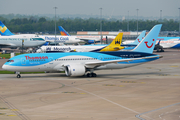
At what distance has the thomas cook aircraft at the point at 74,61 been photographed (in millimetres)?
41219

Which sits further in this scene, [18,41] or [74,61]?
[18,41]

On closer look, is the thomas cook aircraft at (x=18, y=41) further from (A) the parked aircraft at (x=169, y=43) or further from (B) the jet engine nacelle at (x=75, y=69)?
(B) the jet engine nacelle at (x=75, y=69)

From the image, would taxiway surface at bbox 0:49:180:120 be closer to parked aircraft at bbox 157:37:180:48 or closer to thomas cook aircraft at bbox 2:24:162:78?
thomas cook aircraft at bbox 2:24:162:78

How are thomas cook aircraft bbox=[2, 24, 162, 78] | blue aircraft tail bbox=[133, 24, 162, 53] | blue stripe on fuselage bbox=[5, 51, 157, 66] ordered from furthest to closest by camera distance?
→ blue aircraft tail bbox=[133, 24, 162, 53] → blue stripe on fuselage bbox=[5, 51, 157, 66] → thomas cook aircraft bbox=[2, 24, 162, 78]

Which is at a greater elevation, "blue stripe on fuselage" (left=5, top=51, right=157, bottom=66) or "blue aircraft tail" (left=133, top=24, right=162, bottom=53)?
"blue aircraft tail" (left=133, top=24, right=162, bottom=53)

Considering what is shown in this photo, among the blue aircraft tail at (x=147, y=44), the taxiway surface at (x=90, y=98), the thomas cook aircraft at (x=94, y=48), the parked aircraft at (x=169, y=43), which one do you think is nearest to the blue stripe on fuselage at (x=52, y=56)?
the blue aircraft tail at (x=147, y=44)

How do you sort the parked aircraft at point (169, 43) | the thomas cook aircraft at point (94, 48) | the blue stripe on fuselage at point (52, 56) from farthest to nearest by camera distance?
the parked aircraft at point (169, 43)
the thomas cook aircraft at point (94, 48)
the blue stripe on fuselage at point (52, 56)

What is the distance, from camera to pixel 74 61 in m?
42.9

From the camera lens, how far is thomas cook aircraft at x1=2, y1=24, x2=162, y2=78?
41.2 meters

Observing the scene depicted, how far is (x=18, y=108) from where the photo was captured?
24.4 meters

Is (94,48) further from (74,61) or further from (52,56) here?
(52,56)

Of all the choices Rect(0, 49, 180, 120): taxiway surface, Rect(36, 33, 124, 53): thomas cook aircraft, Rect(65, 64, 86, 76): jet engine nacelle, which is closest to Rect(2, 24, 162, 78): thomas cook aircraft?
Rect(65, 64, 86, 76): jet engine nacelle

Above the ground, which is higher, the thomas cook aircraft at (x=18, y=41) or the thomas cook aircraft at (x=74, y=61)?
the thomas cook aircraft at (x=18, y=41)

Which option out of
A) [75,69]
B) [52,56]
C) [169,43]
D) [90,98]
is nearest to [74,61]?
[75,69]
